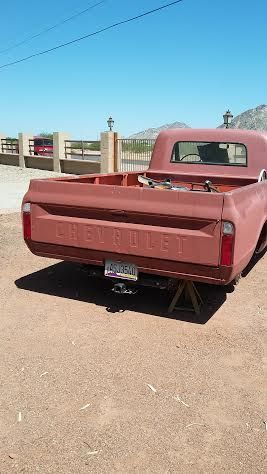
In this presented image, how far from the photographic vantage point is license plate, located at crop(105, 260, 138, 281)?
432 centimetres

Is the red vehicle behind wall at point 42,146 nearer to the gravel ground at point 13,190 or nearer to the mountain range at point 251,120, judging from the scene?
the gravel ground at point 13,190

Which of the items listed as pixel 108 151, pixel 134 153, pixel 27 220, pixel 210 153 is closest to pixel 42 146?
pixel 108 151

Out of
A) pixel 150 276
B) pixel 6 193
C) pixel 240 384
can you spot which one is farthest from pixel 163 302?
pixel 6 193

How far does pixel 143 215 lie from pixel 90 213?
57 cm

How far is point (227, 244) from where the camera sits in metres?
3.79

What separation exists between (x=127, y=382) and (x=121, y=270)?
129cm

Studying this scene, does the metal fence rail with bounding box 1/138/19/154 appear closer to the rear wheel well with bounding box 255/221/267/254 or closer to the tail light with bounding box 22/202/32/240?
the rear wheel well with bounding box 255/221/267/254

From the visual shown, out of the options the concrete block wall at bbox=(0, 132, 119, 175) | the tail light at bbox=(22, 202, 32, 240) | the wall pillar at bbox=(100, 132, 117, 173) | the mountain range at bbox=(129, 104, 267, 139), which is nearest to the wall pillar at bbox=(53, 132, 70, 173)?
the concrete block wall at bbox=(0, 132, 119, 175)

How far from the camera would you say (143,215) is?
411 cm

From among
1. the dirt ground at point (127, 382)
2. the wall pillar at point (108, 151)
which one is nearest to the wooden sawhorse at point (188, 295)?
the dirt ground at point (127, 382)

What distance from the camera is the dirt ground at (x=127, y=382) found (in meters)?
2.56

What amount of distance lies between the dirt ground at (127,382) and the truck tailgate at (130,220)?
2.38ft

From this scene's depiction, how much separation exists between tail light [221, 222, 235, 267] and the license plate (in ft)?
2.83

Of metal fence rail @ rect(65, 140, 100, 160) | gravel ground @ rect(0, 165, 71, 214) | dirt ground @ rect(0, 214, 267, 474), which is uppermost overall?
metal fence rail @ rect(65, 140, 100, 160)
